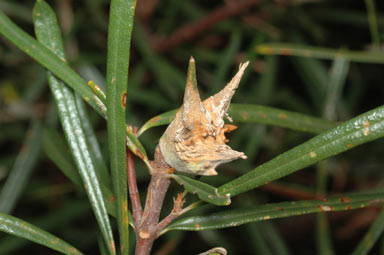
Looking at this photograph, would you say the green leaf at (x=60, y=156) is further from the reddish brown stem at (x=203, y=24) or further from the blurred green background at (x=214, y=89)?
the reddish brown stem at (x=203, y=24)

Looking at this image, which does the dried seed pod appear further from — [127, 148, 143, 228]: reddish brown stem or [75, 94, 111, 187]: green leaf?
[75, 94, 111, 187]: green leaf

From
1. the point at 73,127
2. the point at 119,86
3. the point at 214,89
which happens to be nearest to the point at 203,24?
the point at 214,89

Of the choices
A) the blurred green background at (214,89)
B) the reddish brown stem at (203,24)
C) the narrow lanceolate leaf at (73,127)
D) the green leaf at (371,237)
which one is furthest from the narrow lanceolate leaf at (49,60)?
the reddish brown stem at (203,24)

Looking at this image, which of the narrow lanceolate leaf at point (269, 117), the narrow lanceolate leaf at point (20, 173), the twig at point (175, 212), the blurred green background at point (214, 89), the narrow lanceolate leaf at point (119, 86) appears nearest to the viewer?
the narrow lanceolate leaf at point (119, 86)

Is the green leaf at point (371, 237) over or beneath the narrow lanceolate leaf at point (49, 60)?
beneath

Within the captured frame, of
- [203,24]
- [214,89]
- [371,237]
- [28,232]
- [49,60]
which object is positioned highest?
[203,24]

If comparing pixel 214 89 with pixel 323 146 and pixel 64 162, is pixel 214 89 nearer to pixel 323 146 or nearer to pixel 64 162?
pixel 64 162

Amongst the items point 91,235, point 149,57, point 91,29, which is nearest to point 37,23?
point 149,57

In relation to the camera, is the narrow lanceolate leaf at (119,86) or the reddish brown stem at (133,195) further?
the reddish brown stem at (133,195)
